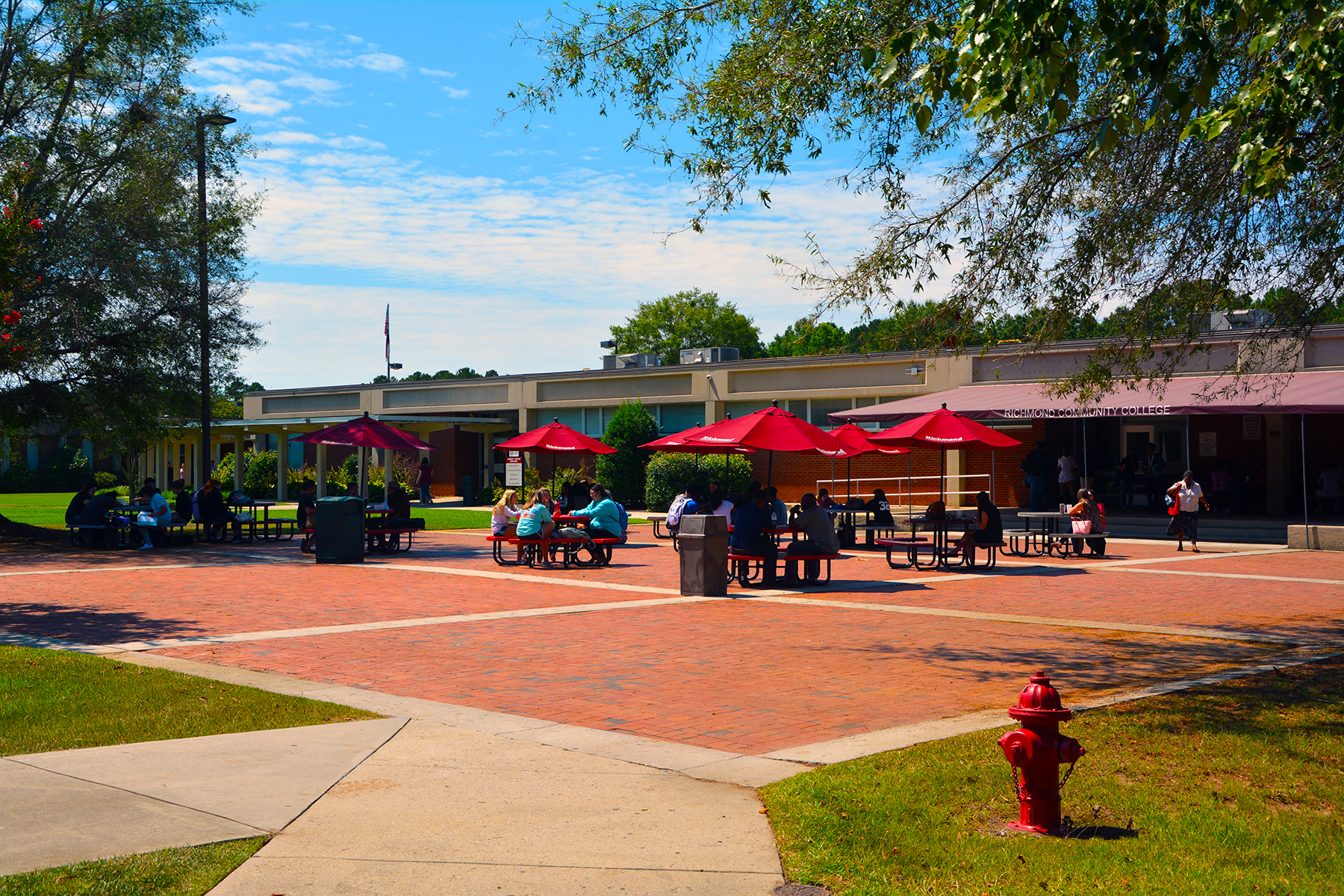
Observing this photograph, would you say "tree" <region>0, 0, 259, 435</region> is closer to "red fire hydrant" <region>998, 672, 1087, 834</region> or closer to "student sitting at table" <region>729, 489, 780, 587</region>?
"student sitting at table" <region>729, 489, 780, 587</region>

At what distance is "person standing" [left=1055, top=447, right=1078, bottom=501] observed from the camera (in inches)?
1147

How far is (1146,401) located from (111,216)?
22630mm

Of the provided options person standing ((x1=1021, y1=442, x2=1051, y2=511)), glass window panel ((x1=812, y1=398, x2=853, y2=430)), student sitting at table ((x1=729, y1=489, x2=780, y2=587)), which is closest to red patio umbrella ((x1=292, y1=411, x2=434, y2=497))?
student sitting at table ((x1=729, y1=489, x2=780, y2=587))

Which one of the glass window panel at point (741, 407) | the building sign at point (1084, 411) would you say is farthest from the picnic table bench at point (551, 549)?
the glass window panel at point (741, 407)

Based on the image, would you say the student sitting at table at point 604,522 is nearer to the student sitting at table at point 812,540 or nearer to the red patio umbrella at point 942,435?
the student sitting at table at point 812,540

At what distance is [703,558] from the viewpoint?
13938mm

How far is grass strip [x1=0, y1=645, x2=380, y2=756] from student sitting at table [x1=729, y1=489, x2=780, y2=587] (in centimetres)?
826

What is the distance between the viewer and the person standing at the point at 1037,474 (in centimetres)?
2930

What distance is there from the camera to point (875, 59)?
9375 millimetres

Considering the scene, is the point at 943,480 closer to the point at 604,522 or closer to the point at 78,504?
the point at 604,522

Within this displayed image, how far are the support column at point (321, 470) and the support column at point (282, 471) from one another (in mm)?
2671

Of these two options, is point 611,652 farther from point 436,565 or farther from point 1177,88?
point 436,565

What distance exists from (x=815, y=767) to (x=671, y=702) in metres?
1.94

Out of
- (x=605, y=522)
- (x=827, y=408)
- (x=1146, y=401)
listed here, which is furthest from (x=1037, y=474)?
(x=605, y=522)
